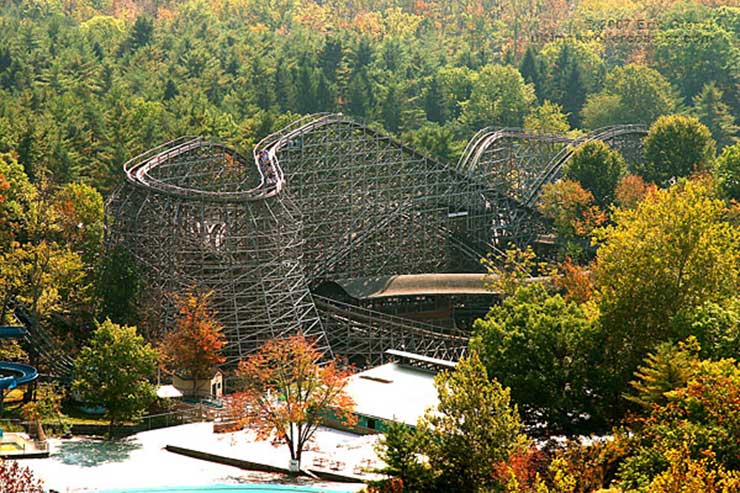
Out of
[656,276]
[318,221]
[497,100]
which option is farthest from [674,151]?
[656,276]

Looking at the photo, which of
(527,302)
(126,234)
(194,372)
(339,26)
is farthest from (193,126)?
(339,26)

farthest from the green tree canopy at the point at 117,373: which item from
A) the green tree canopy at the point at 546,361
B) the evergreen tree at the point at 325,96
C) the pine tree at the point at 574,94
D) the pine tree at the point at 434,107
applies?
the pine tree at the point at 574,94

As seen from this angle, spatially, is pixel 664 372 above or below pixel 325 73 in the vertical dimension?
below

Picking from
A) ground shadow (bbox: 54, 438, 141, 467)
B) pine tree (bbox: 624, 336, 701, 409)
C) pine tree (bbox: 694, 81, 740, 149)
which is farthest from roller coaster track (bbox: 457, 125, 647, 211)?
pine tree (bbox: 624, 336, 701, 409)

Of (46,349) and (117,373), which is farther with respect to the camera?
(46,349)

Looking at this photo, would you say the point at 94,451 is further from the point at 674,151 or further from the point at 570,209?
the point at 674,151

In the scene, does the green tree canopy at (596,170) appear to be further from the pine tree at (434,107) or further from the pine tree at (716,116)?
the pine tree at (716,116)

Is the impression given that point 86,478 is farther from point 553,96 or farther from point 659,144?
point 553,96
